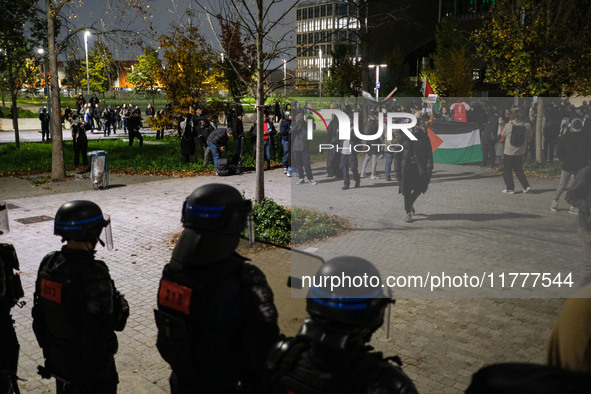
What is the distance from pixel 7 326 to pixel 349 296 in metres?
2.92

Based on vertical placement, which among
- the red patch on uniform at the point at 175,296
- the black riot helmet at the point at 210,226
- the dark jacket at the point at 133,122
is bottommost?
the red patch on uniform at the point at 175,296

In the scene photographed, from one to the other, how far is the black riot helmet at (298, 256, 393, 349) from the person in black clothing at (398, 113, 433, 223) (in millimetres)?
6156

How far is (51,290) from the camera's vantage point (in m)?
3.28

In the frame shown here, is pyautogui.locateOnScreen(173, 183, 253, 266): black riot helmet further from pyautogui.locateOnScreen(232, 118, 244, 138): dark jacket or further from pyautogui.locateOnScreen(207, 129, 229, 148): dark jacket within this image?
pyautogui.locateOnScreen(232, 118, 244, 138): dark jacket

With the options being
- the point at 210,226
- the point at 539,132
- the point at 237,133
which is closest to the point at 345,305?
the point at 210,226

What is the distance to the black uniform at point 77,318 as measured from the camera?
323 centimetres

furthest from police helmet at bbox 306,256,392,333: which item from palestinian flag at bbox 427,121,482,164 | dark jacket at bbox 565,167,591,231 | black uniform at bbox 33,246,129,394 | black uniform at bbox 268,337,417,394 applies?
palestinian flag at bbox 427,121,482,164

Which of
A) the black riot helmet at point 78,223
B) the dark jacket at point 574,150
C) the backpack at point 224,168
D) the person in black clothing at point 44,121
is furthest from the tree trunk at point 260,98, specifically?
the person in black clothing at point 44,121

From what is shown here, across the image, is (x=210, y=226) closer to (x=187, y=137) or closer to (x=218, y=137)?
(x=218, y=137)

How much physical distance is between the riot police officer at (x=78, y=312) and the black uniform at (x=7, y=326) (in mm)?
527

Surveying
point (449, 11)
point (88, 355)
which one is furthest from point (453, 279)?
point (449, 11)

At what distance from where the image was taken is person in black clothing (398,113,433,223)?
8.29m

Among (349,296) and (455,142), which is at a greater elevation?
(455,142)

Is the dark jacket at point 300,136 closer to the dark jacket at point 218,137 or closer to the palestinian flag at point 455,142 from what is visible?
the dark jacket at point 218,137
